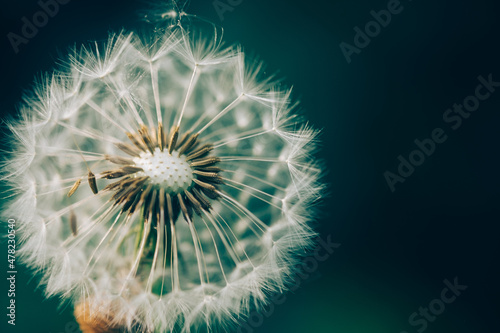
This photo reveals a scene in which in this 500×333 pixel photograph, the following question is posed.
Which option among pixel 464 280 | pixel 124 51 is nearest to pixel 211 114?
pixel 124 51

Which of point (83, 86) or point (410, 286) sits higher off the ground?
point (83, 86)

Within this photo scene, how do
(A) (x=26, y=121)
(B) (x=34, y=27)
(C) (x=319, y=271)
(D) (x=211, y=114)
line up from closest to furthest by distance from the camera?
(A) (x=26, y=121) < (D) (x=211, y=114) < (B) (x=34, y=27) < (C) (x=319, y=271)

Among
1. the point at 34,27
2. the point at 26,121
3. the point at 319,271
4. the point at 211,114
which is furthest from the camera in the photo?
the point at 319,271

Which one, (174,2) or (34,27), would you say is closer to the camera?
(174,2)

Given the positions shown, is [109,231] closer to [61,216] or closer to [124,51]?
[61,216]
